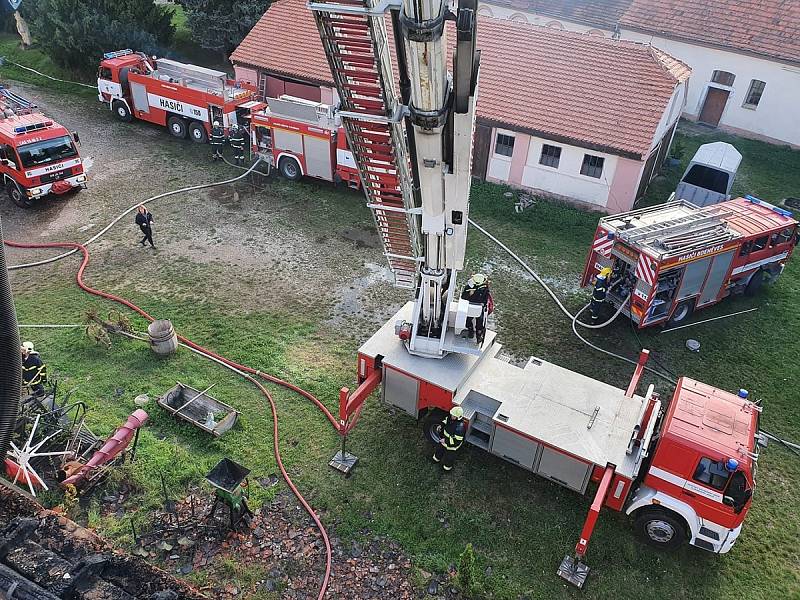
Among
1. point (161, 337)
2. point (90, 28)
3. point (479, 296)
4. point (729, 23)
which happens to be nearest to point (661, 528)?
point (479, 296)

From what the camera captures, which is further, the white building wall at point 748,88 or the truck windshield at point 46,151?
the white building wall at point 748,88

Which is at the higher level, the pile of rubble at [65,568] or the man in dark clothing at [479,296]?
the pile of rubble at [65,568]

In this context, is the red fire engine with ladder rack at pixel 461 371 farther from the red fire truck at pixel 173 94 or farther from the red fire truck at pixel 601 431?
the red fire truck at pixel 173 94

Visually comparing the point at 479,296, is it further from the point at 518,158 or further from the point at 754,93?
the point at 754,93

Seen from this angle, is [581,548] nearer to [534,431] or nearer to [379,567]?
[534,431]

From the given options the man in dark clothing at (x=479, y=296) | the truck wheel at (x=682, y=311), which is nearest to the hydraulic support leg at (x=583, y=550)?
the man in dark clothing at (x=479, y=296)

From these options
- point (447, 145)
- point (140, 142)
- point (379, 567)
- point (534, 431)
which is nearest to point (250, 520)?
point (379, 567)
